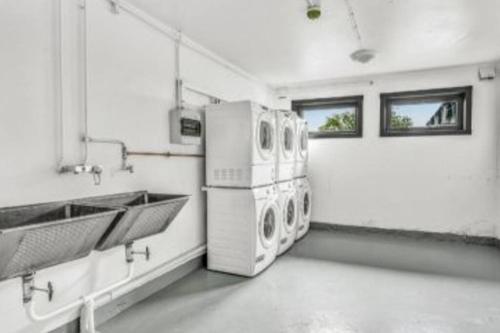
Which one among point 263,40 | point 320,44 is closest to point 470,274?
point 320,44

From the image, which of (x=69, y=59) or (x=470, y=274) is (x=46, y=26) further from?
(x=470, y=274)

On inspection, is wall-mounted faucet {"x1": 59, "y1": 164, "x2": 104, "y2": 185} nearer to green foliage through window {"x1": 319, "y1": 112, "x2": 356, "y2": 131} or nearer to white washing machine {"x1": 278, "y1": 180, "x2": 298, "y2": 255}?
white washing machine {"x1": 278, "y1": 180, "x2": 298, "y2": 255}

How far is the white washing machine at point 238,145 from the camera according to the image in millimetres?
3197

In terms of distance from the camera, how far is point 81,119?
86.3 inches

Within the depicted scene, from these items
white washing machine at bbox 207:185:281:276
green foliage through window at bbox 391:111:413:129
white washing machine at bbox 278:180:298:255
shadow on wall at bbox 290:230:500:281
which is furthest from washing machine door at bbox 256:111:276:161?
green foliage through window at bbox 391:111:413:129

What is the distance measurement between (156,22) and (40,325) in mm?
2532

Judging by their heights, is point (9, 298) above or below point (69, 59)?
below

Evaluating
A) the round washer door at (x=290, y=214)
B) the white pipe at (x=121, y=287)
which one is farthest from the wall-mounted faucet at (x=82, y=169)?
the round washer door at (x=290, y=214)

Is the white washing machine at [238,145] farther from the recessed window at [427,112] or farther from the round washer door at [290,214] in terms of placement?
the recessed window at [427,112]

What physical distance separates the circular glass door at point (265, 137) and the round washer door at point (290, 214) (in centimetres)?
82

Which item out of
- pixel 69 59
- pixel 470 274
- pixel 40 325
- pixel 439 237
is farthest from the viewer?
pixel 439 237

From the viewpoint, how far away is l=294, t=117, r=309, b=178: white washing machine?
14.7 ft

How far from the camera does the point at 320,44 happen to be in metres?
3.42

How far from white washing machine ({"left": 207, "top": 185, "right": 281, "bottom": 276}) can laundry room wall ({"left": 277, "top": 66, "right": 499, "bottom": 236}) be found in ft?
6.77
